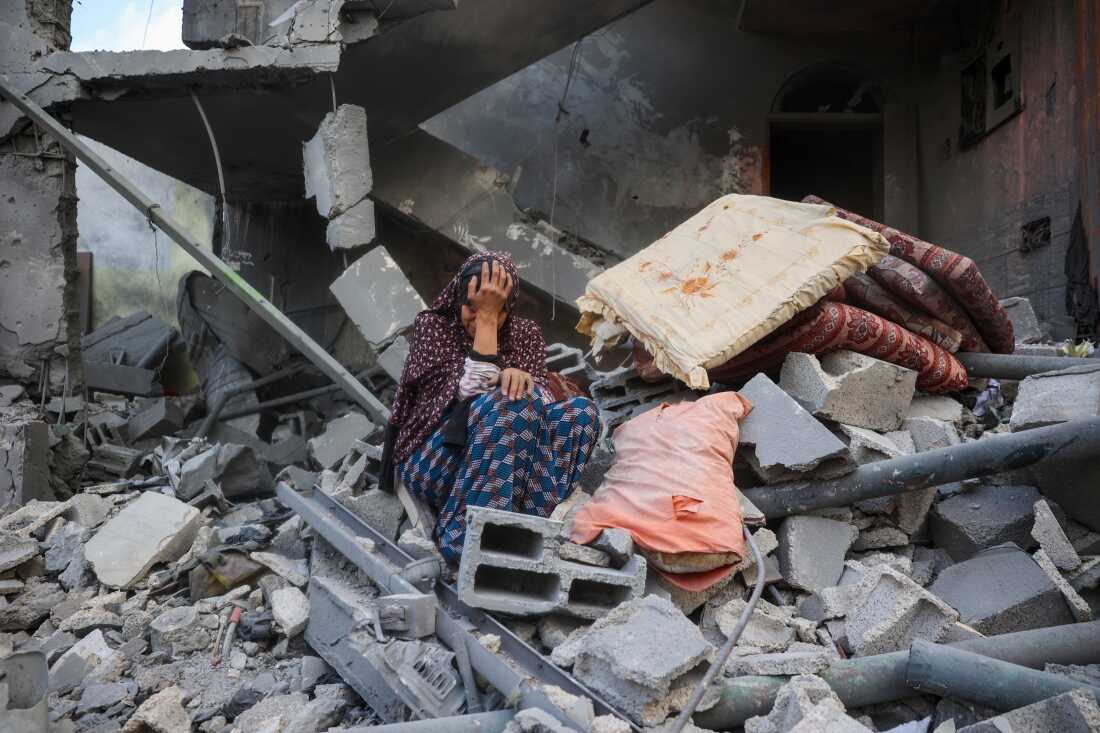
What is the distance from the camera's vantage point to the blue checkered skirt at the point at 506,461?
9.50 feet

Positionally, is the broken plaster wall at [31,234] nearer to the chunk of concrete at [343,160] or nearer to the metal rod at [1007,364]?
the chunk of concrete at [343,160]

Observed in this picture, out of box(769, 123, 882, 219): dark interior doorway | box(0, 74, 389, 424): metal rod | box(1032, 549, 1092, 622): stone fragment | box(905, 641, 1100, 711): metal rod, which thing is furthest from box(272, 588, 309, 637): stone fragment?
box(769, 123, 882, 219): dark interior doorway

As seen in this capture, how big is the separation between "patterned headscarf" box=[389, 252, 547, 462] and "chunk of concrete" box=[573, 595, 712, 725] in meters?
1.22

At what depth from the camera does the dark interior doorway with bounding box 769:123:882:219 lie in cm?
1216

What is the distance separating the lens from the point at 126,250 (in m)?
11.9

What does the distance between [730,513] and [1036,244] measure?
5.16 m

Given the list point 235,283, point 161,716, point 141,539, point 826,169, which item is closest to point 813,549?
point 161,716

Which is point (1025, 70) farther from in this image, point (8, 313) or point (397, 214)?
point (8, 313)

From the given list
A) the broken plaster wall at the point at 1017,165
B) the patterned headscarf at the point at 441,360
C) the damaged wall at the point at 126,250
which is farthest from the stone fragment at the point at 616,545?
the damaged wall at the point at 126,250

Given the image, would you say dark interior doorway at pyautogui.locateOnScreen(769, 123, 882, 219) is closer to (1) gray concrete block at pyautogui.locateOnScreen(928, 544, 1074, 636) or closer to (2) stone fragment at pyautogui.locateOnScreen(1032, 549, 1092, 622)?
(1) gray concrete block at pyautogui.locateOnScreen(928, 544, 1074, 636)

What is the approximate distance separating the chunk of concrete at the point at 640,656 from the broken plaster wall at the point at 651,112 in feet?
21.2

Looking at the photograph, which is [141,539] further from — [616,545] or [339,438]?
[339,438]

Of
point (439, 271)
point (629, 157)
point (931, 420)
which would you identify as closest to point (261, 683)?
point (931, 420)

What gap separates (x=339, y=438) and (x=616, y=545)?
4.09 metres
